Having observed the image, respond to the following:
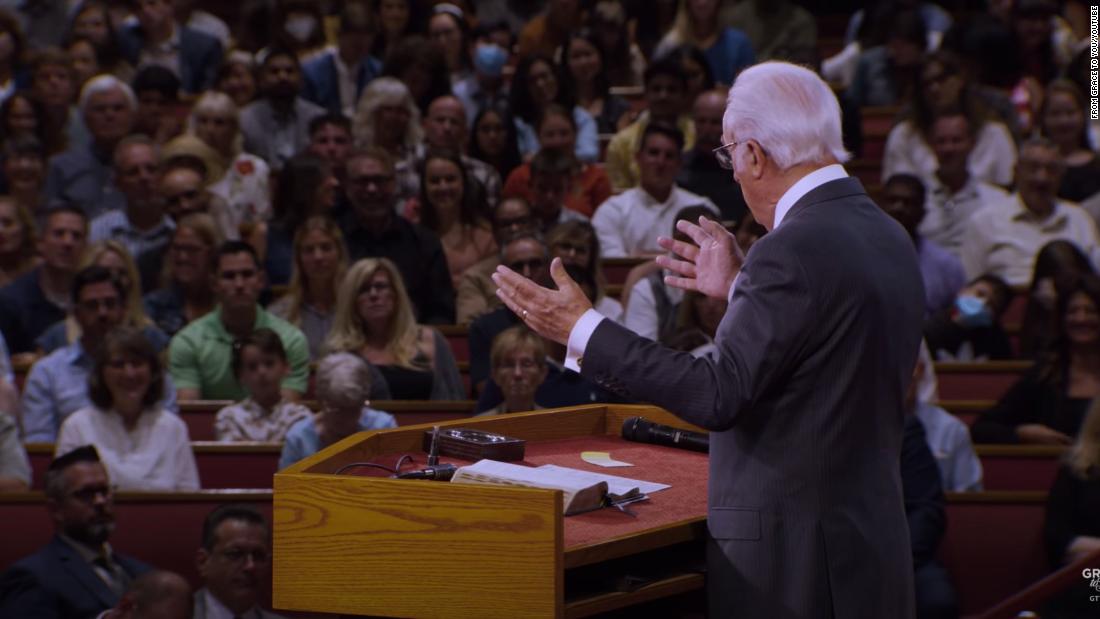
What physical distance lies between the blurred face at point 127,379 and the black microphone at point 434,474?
2.23 metres

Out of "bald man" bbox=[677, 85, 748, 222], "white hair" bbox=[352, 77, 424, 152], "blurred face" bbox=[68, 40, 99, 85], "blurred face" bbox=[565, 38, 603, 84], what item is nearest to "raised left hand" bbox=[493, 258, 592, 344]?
"bald man" bbox=[677, 85, 748, 222]

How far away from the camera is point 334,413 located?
12.0 feet

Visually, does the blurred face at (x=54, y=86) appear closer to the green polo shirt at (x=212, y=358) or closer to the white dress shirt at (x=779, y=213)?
the green polo shirt at (x=212, y=358)

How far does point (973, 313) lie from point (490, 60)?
262 cm

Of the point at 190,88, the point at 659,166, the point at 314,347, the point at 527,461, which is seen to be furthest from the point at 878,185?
the point at 527,461

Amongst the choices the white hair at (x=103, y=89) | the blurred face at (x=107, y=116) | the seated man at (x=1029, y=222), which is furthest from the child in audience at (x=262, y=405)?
the seated man at (x=1029, y=222)

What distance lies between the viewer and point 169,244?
483 centimetres

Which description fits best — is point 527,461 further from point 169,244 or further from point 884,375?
point 169,244

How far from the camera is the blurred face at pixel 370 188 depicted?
16.3 feet

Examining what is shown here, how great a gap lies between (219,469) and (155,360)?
0.31m

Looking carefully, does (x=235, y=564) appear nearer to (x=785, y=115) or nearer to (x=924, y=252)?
(x=785, y=115)

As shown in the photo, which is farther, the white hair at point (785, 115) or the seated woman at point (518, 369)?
the seated woman at point (518, 369)

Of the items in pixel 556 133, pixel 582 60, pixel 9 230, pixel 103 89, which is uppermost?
pixel 582 60

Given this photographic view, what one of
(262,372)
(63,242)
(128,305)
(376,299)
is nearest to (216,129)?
(63,242)
